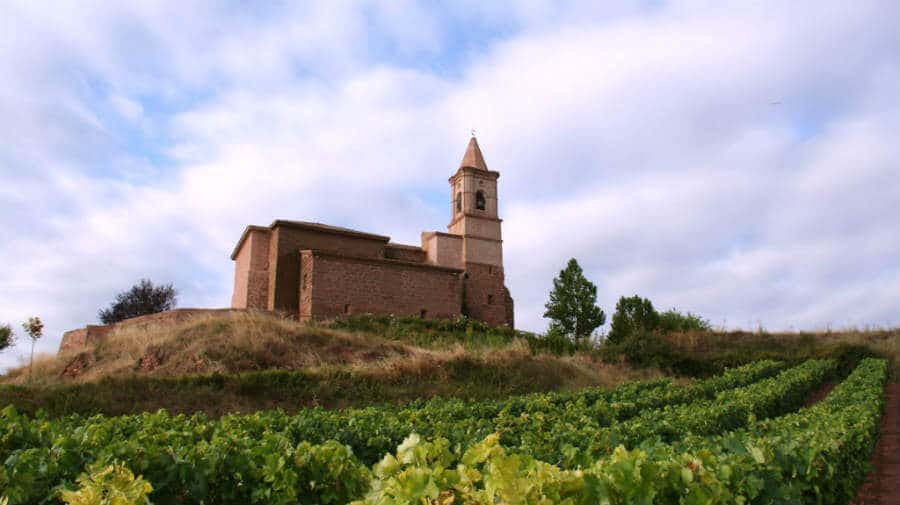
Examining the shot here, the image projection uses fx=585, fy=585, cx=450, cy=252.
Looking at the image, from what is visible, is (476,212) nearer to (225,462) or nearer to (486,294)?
(486,294)

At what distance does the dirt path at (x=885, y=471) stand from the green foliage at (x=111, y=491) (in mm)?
8066

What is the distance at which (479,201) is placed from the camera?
35.4 m

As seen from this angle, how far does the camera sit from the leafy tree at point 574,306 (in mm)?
40688

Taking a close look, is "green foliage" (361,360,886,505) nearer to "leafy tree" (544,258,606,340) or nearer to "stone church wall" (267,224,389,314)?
"stone church wall" (267,224,389,314)

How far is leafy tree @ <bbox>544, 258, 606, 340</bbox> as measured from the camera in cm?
4069

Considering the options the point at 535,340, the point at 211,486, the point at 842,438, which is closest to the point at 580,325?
the point at 535,340

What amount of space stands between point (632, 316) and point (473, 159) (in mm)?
14133

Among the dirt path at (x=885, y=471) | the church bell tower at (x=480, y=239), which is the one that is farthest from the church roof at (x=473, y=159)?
the dirt path at (x=885, y=471)

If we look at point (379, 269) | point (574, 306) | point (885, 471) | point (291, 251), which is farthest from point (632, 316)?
point (885, 471)

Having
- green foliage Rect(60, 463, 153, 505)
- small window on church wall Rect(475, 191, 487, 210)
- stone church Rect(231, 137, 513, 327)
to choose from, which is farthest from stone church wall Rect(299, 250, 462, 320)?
green foliage Rect(60, 463, 153, 505)

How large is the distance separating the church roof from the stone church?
0.63m

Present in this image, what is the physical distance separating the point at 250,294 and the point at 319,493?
84.8 ft

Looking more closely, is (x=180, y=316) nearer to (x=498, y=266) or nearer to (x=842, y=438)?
(x=498, y=266)

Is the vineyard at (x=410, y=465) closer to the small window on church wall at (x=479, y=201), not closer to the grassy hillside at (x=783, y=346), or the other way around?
the grassy hillside at (x=783, y=346)
